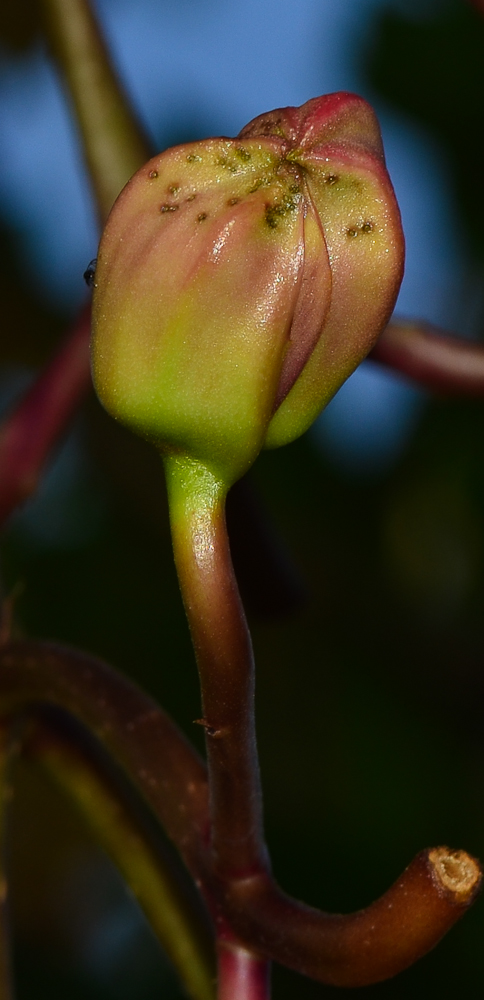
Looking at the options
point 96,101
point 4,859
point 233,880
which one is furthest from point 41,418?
point 233,880

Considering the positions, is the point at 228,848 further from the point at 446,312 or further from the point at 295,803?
the point at 446,312

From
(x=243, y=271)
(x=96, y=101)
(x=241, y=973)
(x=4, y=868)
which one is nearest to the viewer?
(x=243, y=271)

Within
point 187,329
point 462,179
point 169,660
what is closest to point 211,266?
point 187,329

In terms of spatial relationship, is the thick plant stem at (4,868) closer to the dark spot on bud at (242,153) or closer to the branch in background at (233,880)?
the branch in background at (233,880)

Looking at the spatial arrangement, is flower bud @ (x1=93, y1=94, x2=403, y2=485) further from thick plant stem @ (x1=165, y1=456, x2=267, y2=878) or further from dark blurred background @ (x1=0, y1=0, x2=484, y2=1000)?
dark blurred background @ (x1=0, y1=0, x2=484, y2=1000)

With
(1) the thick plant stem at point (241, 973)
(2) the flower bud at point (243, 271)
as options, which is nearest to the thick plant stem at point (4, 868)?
(1) the thick plant stem at point (241, 973)

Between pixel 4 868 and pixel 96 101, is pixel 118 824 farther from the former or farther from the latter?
pixel 96 101
